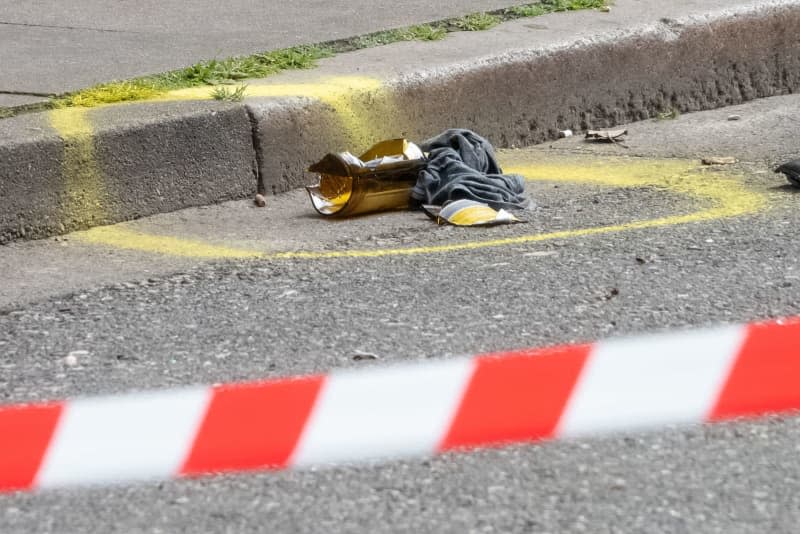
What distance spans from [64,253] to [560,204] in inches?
60.0

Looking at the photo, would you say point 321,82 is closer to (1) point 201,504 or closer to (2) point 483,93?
(2) point 483,93

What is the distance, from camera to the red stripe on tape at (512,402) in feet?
8.60

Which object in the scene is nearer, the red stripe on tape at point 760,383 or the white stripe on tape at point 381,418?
the white stripe on tape at point 381,418

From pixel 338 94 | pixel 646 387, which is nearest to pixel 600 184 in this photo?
pixel 338 94

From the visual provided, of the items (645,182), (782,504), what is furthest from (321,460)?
(645,182)

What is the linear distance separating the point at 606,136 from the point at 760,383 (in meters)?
2.94

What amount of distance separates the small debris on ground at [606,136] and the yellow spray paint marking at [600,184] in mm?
299

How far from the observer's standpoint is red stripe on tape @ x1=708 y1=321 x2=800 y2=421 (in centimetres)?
271

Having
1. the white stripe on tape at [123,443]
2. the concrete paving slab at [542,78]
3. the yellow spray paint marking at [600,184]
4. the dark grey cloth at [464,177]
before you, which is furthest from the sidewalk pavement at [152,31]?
the white stripe on tape at [123,443]

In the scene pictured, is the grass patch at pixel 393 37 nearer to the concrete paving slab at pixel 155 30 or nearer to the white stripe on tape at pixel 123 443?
the concrete paving slab at pixel 155 30

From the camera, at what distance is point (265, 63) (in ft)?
17.5

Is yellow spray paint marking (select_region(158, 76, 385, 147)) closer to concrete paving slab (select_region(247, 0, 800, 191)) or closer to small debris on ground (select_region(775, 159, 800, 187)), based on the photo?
concrete paving slab (select_region(247, 0, 800, 191))

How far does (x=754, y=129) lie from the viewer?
561 centimetres

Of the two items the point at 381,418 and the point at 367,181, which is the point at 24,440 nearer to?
the point at 381,418
